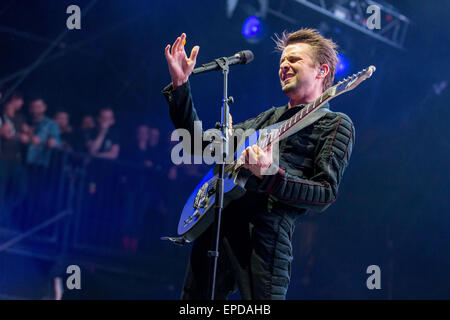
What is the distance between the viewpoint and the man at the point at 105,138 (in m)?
6.95

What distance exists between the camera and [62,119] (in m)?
6.87

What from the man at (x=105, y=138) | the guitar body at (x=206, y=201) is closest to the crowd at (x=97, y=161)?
the man at (x=105, y=138)

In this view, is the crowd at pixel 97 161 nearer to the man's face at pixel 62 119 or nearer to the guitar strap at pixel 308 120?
the man's face at pixel 62 119

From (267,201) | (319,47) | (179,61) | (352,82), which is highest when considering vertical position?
(319,47)

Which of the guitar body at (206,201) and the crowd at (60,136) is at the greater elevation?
the crowd at (60,136)

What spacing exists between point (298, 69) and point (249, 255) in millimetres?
1158

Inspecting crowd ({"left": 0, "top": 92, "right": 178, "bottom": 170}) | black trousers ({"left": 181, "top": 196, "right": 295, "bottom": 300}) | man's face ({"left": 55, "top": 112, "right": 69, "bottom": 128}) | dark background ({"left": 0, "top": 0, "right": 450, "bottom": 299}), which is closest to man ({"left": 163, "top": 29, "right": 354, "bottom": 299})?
black trousers ({"left": 181, "top": 196, "right": 295, "bottom": 300})

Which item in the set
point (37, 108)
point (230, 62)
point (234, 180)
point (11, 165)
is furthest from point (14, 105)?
point (234, 180)

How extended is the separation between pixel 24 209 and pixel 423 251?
5.59m

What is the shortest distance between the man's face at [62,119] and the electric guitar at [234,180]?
4722 millimetres

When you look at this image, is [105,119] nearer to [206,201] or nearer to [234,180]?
[206,201]

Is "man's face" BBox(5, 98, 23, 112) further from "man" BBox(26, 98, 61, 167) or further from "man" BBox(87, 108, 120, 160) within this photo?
"man" BBox(87, 108, 120, 160)
